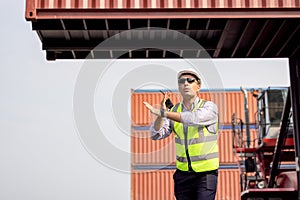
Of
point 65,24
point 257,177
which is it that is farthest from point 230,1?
point 257,177

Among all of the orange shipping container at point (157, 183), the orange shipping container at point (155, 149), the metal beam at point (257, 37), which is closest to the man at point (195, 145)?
the metal beam at point (257, 37)

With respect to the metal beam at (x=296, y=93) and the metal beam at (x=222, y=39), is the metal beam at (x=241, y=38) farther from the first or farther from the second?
the metal beam at (x=296, y=93)

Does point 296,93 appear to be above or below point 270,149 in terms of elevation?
above

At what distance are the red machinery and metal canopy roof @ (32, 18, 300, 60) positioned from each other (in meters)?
1.52

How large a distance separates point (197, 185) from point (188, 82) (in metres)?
0.88

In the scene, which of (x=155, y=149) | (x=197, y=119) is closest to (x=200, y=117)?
(x=197, y=119)

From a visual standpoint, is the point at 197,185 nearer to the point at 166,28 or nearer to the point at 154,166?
the point at 166,28

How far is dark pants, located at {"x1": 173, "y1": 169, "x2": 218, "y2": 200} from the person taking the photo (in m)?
4.76

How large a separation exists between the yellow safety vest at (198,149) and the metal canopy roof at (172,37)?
4.18 metres

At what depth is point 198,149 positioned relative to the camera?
15.6 feet

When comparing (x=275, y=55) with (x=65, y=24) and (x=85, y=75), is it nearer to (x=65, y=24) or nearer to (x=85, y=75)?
(x=65, y=24)

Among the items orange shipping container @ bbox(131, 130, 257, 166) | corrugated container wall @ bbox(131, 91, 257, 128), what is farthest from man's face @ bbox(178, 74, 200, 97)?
orange shipping container @ bbox(131, 130, 257, 166)

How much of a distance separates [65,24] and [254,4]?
3.09 metres

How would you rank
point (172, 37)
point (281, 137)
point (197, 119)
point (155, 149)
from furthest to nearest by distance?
point (155, 149)
point (281, 137)
point (172, 37)
point (197, 119)
